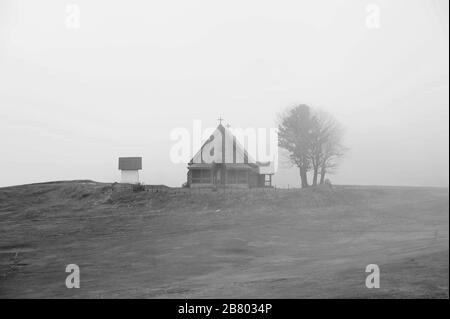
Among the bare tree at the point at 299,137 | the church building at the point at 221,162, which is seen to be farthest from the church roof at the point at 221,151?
the bare tree at the point at 299,137

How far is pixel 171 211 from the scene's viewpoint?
128 feet

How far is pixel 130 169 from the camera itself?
66188mm

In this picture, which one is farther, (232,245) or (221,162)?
(221,162)

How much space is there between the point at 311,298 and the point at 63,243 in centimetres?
1946

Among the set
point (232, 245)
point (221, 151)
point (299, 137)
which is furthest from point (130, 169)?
point (232, 245)

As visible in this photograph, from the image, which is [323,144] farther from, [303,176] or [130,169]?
[130,169]

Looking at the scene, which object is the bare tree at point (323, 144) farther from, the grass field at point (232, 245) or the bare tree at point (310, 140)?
the grass field at point (232, 245)

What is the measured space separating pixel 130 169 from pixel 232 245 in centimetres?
4389

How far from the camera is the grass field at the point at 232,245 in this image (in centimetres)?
1573

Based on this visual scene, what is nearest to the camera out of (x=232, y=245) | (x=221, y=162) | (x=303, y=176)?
(x=232, y=245)

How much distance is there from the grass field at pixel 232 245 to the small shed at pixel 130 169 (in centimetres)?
1863

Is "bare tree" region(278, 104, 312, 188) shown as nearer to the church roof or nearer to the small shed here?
the church roof
